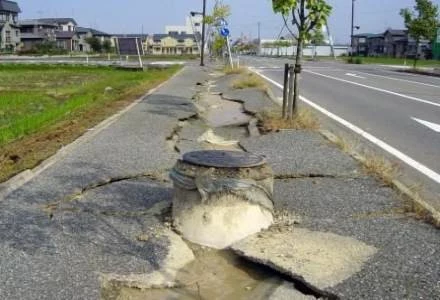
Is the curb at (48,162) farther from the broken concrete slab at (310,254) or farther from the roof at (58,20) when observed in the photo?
the roof at (58,20)

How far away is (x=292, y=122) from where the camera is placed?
1000 centimetres

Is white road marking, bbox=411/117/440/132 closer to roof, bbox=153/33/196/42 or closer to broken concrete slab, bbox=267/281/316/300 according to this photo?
broken concrete slab, bbox=267/281/316/300

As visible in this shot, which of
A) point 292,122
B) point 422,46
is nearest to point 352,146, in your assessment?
point 292,122

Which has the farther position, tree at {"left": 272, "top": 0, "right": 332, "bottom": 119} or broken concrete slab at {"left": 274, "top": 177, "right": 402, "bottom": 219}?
tree at {"left": 272, "top": 0, "right": 332, "bottom": 119}

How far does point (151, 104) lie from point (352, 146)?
7.05 m

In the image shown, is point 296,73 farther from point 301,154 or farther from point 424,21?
point 424,21

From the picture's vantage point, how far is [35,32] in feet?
347

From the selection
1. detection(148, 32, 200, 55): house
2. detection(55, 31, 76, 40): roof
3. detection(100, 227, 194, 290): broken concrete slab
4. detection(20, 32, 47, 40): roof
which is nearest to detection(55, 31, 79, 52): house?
detection(55, 31, 76, 40): roof

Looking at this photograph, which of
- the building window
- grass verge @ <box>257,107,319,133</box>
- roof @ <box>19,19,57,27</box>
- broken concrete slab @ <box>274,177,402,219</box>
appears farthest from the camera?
roof @ <box>19,19,57,27</box>

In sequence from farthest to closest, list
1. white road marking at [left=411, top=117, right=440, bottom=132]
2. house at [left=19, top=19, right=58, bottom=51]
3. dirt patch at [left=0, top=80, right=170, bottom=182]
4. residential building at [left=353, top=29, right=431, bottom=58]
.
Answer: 1. house at [left=19, top=19, right=58, bottom=51]
2. residential building at [left=353, top=29, right=431, bottom=58]
3. white road marking at [left=411, top=117, right=440, bottom=132]
4. dirt patch at [left=0, top=80, right=170, bottom=182]

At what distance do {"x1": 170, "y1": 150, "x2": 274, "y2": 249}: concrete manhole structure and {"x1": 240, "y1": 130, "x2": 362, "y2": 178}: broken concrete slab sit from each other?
5.69ft

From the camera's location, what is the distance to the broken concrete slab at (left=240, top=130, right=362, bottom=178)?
259 inches

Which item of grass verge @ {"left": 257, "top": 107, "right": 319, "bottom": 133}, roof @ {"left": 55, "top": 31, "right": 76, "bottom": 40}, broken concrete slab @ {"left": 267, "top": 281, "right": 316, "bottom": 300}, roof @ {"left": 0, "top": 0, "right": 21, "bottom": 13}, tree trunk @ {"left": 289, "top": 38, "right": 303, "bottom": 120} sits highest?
roof @ {"left": 0, "top": 0, "right": 21, "bottom": 13}

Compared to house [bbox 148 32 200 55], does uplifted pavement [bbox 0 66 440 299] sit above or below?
below
